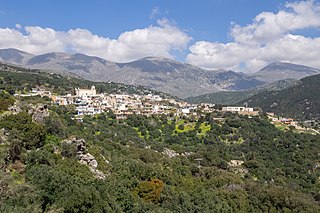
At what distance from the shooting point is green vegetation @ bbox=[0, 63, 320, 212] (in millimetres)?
25734

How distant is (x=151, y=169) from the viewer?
1599 inches

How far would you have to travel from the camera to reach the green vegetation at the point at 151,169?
25734 mm

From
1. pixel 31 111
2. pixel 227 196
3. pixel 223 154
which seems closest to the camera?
pixel 227 196

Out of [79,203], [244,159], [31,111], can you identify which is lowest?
[244,159]

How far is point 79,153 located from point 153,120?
59.1m

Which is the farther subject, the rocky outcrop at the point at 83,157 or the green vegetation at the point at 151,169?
the rocky outcrop at the point at 83,157

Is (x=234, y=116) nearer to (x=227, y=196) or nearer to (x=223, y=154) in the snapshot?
(x=223, y=154)

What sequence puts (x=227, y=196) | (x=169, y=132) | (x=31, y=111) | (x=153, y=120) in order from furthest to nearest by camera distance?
(x=153, y=120) < (x=169, y=132) < (x=31, y=111) < (x=227, y=196)

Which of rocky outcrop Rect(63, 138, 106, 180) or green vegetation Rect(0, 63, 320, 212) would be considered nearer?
green vegetation Rect(0, 63, 320, 212)

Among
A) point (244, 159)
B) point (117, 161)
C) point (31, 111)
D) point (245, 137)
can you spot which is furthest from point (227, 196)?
point (245, 137)

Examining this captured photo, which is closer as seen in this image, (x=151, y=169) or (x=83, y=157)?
(x=83, y=157)

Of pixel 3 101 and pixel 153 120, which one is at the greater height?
pixel 3 101

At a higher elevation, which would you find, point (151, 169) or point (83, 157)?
point (83, 157)

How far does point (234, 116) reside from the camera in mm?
113500
